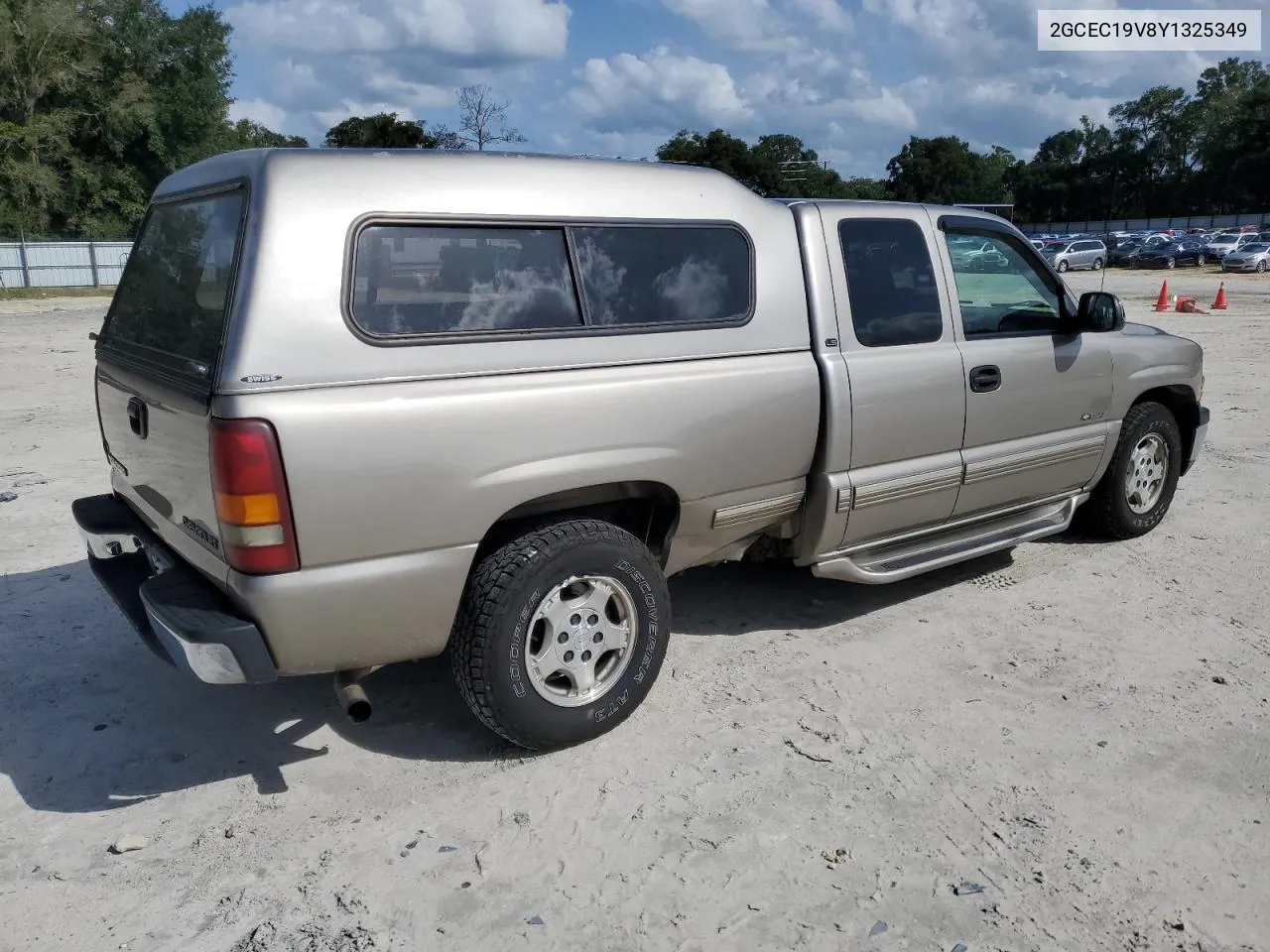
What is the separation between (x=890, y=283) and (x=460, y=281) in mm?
2024

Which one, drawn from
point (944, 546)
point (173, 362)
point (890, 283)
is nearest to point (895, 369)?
point (890, 283)

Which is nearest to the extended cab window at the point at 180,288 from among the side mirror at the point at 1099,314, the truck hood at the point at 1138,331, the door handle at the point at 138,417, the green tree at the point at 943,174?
the door handle at the point at 138,417

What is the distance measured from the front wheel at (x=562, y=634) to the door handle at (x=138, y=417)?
49.1 inches

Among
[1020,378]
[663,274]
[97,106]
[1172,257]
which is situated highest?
[97,106]

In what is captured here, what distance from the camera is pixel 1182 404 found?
5984 millimetres

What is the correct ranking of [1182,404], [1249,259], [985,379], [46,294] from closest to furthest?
1. [985,379]
2. [1182,404]
3. [46,294]
4. [1249,259]

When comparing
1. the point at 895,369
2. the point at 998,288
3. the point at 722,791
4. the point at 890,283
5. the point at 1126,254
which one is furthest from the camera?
the point at 1126,254

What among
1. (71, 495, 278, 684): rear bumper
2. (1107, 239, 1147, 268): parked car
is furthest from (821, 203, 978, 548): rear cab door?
(1107, 239, 1147, 268): parked car

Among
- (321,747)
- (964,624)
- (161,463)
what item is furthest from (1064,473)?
(161,463)

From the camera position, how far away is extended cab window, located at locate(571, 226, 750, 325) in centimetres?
363

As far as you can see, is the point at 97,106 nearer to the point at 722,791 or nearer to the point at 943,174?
the point at 722,791

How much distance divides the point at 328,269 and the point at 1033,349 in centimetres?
338

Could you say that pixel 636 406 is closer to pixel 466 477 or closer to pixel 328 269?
pixel 466 477

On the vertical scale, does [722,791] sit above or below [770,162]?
below
